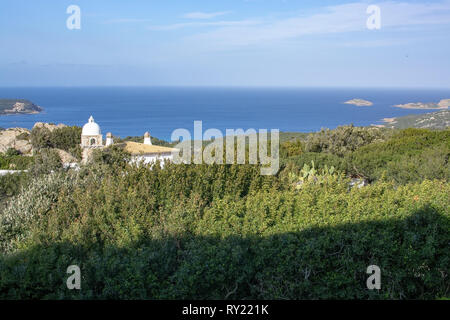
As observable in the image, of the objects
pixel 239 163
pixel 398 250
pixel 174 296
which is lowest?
pixel 174 296

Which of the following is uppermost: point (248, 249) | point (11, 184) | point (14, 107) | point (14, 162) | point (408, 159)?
point (14, 107)

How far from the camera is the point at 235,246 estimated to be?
210 inches

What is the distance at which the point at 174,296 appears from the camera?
4.89 m

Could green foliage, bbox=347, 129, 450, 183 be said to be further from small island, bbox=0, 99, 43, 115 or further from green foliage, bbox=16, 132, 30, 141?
small island, bbox=0, 99, 43, 115

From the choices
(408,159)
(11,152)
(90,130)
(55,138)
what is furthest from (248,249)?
(55,138)

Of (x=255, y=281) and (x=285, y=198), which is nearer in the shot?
(x=255, y=281)

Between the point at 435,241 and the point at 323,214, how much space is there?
5.58 feet

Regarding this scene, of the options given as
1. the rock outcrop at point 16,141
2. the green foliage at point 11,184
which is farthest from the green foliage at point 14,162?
the green foliage at point 11,184

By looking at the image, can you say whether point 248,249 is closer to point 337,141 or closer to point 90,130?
point 90,130

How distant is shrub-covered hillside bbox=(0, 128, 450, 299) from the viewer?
16.8ft

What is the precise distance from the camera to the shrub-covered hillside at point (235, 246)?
511cm

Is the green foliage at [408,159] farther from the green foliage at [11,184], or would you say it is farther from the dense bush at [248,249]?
the green foliage at [11,184]

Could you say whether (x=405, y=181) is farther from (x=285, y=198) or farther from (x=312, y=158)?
(x=285, y=198)
